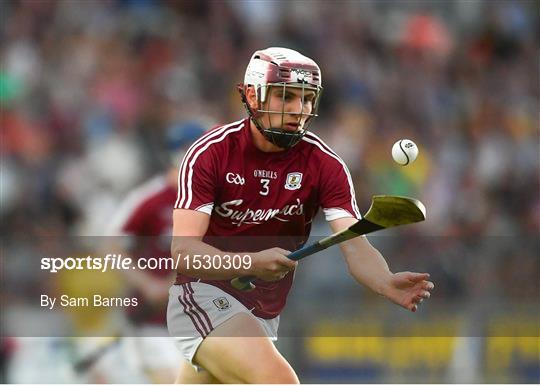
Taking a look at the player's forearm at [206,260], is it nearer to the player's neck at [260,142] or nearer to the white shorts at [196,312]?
the white shorts at [196,312]

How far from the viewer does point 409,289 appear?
4.53 m

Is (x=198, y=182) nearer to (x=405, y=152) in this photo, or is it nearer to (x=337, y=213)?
(x=337, y=213)

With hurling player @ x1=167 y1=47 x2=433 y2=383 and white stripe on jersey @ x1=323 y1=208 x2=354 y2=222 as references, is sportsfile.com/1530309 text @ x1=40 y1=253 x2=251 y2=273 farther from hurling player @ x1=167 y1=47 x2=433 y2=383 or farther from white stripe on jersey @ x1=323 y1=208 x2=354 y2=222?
white stripe on jersey @ x1=323 y1=208 x2=354 y2=222

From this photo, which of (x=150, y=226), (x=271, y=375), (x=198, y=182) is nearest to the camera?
(x=271, y=375)

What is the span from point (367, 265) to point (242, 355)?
2.23 feet

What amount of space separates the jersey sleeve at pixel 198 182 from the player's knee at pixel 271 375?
0.68m

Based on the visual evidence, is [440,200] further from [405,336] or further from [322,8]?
[322,8]

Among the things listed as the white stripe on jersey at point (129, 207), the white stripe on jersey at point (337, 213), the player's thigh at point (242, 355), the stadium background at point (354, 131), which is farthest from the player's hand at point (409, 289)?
the stadium background at point (354, 131)

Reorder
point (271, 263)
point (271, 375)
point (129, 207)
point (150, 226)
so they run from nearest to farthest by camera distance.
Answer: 1. point (271, 263)
2. point (271, 375)
3. point (150, 226)
4. point (129, 207)

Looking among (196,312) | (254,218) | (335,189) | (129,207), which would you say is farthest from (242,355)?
(129,207)

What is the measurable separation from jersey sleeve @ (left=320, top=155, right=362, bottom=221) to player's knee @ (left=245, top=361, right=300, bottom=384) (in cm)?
73

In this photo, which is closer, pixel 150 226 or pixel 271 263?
pixel 271 263

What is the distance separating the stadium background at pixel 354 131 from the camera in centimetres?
845

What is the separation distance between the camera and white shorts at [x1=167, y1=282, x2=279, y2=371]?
4.70 m
